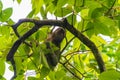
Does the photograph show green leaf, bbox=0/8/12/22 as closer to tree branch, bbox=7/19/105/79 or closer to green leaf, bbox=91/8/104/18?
tree branch, bbox=7/19/105/79

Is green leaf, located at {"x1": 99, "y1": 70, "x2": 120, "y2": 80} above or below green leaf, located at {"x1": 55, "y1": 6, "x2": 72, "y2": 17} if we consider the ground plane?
below

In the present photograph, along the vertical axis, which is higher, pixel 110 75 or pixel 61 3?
pixel 61 3

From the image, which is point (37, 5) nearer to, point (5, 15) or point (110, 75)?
point (5, 15)

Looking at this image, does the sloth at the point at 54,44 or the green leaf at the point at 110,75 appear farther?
the sloth at the point at 54,44

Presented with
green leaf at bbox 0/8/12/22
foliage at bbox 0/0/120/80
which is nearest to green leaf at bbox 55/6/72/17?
foliage at bbox 0/0/120/80

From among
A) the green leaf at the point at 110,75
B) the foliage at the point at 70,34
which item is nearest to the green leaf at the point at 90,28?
the foliage at the point at 70,34

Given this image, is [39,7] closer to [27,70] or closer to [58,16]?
[58,16]

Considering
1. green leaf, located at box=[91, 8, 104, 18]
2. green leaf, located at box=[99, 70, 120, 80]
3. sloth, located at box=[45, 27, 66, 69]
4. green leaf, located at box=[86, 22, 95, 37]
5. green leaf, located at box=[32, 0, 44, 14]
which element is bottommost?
green leaf, located at box=[99, 70, 120, 80]

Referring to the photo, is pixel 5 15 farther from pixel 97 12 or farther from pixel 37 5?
pixel 97 12

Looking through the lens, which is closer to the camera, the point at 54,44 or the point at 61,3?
the point at 61,3

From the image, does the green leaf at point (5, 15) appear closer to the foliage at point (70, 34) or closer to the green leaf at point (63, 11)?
the foliage at point (70, 34)

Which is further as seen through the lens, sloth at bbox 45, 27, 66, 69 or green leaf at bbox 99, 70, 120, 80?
sloth at bbox 45, 27, 66, 69

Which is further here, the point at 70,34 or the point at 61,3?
the point at 70,34

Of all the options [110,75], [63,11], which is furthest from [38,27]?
[110,75]
